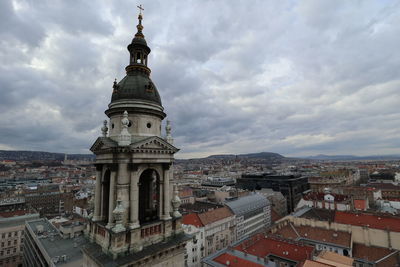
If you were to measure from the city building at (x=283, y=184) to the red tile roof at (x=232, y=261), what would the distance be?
285ft

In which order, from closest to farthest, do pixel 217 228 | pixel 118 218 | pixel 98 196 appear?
pixel 118 218, pixel 98 196, pixel 217 228

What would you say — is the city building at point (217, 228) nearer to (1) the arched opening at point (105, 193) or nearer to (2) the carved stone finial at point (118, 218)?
(1) the arched opening at point (105, 193)

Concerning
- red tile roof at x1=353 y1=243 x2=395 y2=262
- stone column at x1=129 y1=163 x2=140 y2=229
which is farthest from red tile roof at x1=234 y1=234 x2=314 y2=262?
stone column at x1=129 y1=163 x2=140 y2=229

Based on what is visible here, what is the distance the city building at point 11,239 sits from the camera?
58.9m

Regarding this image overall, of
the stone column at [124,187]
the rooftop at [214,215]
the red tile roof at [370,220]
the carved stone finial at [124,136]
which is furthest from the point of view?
the rooftop at [214,215]

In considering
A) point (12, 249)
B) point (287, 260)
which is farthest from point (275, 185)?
point (12, 249)

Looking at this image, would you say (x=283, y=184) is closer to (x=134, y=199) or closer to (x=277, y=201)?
(x=277, y=201)

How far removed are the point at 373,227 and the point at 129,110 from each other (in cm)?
6322

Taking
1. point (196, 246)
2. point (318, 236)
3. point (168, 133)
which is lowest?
point (196, 246)

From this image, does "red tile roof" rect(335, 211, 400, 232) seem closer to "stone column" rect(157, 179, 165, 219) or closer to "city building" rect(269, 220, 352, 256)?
"city building" rect(269, 220, 352, 256)

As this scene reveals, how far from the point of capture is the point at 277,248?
144 ft

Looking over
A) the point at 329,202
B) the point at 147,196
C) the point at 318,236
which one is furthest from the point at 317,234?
the point at 147,196

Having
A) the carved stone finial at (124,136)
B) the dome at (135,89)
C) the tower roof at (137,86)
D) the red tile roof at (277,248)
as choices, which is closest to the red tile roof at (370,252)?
the red tile roof at (277,248)

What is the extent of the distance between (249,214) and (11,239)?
6984 centimetres
